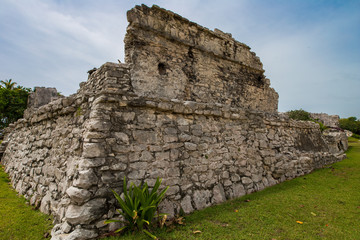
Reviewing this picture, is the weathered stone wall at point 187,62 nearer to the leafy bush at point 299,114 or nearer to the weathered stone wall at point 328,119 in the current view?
the leafy bush at point 299,114

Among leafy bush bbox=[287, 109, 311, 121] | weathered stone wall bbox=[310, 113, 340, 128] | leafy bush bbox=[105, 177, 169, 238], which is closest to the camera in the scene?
leafy bush bbox=[105, 177, 169, 238]

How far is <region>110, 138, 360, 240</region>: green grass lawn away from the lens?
308 cm

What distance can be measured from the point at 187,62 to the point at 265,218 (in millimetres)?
7714

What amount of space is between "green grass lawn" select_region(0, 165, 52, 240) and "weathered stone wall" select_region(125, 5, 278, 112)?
16.8 ft

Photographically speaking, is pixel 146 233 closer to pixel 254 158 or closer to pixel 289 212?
pixel 289 212

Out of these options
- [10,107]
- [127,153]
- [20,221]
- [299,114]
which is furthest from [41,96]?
[299,114]

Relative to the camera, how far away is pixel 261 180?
536 centimetres

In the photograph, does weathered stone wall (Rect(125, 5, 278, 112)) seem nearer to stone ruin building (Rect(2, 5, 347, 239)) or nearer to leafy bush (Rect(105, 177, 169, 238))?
stone ruin building (Rect(2, 5, 347, 239))

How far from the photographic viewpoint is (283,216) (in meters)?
3.71

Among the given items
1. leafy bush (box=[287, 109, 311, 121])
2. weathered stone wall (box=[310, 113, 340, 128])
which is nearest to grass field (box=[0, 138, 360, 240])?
leafy bush (box=[287, 109, 311, 121])

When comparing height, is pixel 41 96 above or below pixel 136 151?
above

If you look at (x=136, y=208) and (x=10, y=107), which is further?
(x=10, y=107)

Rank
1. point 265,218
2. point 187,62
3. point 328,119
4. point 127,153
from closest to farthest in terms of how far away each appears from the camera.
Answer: point 127,153, point 265,218, point 187,62, point 328,119

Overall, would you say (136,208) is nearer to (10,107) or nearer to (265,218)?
→ (265,218)
